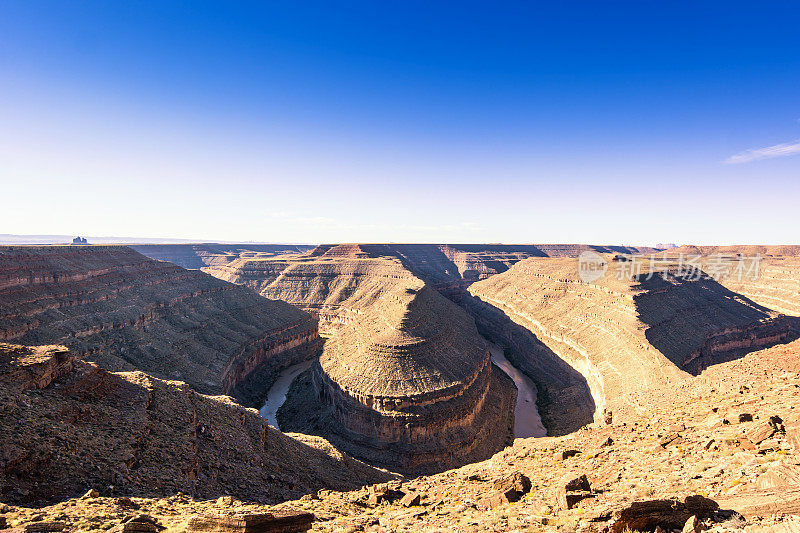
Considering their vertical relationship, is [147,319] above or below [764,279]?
below

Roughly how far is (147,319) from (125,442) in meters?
51.3

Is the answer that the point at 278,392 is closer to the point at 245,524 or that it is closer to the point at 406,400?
the point at 406,400

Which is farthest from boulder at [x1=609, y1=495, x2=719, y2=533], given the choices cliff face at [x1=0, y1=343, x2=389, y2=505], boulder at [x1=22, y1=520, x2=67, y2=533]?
cliff face at [x1=0, y1=343, x2=389, y2=505]

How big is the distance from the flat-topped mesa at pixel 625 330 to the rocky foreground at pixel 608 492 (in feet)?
69.1

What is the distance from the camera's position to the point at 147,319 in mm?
59375

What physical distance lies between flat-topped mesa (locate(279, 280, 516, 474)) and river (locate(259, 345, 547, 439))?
181 centimetres

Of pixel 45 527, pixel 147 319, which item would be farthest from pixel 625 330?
pixel 147 319

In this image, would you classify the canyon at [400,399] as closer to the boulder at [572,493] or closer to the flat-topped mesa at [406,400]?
the boulder at [572,493]

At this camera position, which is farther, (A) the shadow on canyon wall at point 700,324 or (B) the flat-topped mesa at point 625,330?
(A) the shadow on canyon wall at point 700,324

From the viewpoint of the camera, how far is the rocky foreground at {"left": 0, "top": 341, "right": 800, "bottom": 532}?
10.8 meters

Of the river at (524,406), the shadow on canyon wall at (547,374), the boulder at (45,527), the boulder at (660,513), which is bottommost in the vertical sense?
the river at (524,406)

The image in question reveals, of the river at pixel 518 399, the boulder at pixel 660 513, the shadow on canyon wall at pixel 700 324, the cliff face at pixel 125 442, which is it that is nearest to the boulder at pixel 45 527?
the cliff face at pixel 125 442

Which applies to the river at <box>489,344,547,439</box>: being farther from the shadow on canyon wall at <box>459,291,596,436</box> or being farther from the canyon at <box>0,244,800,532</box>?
the shadow on canyon wall at <box>459,291,596,436</box>

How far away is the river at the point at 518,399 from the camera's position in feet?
172
